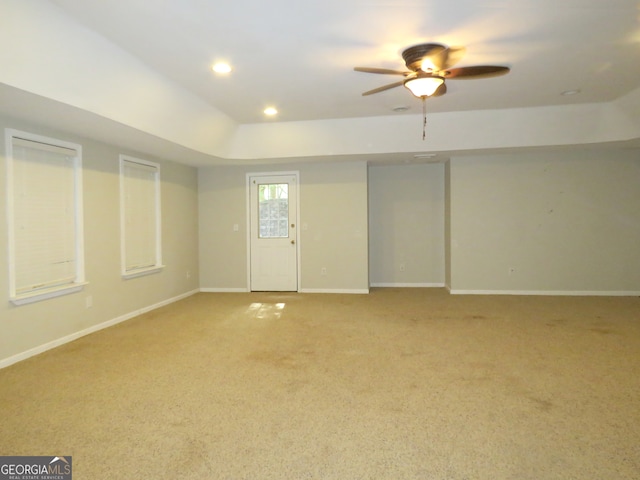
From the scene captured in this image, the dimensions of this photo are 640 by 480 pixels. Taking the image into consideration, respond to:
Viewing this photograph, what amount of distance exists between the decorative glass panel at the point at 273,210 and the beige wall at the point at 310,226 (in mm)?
266

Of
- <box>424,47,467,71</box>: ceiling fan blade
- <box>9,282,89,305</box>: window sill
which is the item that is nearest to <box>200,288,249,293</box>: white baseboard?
<box>9,282,89,305</box>: window sill

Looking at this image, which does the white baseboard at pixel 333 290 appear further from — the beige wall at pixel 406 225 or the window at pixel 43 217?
the window at pixel 43 217

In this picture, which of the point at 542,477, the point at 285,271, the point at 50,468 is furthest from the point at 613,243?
the point at 50,468

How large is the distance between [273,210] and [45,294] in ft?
12.8

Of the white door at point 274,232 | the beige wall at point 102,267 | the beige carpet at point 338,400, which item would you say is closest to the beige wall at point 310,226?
the white door at point 274,232

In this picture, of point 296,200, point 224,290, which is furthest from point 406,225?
point 224,290

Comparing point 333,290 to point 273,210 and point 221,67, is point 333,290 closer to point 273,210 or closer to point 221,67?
point 273,210

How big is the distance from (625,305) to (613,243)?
3.82 ft

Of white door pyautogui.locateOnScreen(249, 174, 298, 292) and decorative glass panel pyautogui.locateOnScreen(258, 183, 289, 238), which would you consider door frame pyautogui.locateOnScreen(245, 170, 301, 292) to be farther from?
decorative glass panel pyautogui.locateOnScreen(258, 183, 289, 238)

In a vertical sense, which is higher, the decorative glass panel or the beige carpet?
the decorative glass panel

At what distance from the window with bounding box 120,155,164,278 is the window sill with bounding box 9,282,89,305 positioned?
0.81m

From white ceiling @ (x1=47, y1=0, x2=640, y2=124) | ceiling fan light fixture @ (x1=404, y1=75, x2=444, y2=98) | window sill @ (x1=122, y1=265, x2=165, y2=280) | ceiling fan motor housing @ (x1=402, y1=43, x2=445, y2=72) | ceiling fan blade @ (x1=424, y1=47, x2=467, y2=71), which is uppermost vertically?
white ceiling @ (x1=47, y1=0, x2=640, y2=124)

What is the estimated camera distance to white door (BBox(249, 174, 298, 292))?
716 centimetres

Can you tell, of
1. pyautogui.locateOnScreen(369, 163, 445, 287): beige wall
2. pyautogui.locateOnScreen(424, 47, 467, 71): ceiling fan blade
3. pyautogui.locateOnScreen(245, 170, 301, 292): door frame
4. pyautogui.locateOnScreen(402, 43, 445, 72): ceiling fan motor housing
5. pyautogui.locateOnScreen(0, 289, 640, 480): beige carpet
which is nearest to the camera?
pyautogui.locateOnScreen(0, 289, 640, 480): beige carpet
